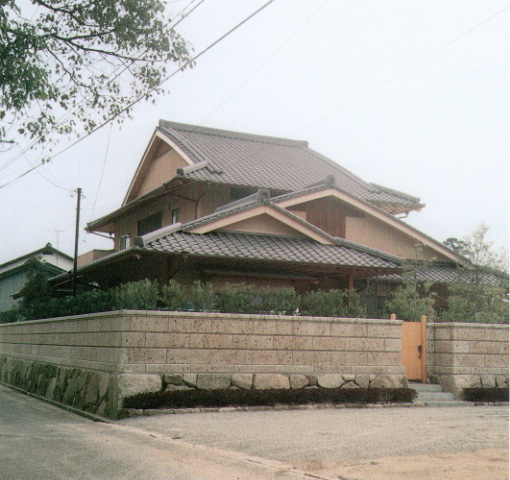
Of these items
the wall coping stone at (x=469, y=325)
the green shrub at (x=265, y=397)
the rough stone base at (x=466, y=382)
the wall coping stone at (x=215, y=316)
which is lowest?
the green shrub at (x=265, y=397)

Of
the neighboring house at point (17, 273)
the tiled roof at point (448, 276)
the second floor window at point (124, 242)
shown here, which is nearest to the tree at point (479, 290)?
the tiled roof at point (448, 276)

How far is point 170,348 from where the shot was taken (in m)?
13.0

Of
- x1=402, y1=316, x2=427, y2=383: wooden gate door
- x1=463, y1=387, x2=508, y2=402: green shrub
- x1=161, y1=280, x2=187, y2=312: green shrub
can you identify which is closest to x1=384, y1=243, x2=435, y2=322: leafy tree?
x1=402, y1=316, x2=427, y2=383: wooden gate door

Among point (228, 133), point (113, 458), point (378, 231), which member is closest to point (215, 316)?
point (113, 458)

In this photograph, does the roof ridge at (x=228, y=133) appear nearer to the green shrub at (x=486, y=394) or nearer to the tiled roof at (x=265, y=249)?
the tiled roof at (x=265, y=249)

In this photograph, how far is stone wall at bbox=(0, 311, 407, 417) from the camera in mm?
12820

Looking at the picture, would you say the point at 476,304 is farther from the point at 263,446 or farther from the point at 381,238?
the point at 263,446

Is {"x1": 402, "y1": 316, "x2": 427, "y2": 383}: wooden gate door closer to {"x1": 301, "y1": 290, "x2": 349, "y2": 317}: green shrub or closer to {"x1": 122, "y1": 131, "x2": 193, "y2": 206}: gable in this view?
{"x1": 301, "y1": 290, "x2": 349, "y2": 317}: green shrub

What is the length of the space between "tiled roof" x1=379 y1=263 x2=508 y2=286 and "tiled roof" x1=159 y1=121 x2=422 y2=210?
378 cm

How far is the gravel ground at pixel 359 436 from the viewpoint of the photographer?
7.99 m

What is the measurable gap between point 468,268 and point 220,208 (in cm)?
859

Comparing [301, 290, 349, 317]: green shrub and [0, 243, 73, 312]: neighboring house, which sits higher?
[0, 243, 73, 312]: neighboring house

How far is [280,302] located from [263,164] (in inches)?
542

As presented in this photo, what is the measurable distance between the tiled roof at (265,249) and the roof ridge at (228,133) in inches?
426
